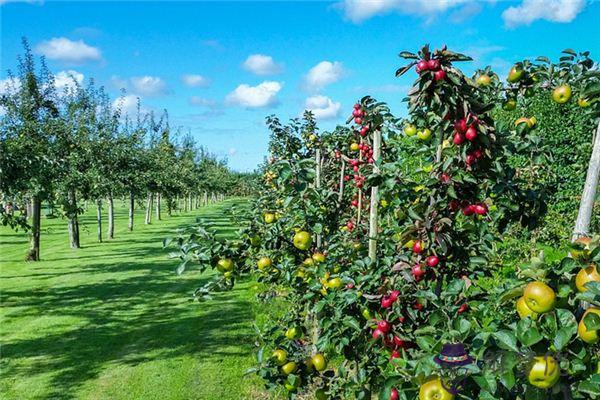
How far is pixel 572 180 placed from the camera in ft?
39.4

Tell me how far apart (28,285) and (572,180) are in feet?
46.9

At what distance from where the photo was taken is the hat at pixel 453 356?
1611mm

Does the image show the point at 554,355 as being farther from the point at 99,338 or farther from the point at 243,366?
the point at 99,338

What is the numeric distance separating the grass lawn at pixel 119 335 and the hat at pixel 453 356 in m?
3.93

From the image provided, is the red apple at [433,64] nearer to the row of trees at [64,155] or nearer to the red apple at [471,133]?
the red apple at [471,133]

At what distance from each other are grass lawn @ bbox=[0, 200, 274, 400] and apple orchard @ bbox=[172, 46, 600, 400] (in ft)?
6.03

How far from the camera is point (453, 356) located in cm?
166

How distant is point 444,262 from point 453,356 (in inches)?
44.4

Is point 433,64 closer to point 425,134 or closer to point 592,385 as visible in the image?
point 425,134

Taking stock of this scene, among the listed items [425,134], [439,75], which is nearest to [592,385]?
[439,75]

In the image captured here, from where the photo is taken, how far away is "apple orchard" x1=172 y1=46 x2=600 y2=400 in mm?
1528

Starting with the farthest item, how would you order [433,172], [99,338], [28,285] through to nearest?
[28,285], [99,338], [433,172]

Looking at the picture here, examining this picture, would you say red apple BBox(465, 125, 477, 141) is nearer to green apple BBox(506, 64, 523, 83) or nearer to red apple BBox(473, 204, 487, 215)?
red apple BBox(473, 204, 487, 215)

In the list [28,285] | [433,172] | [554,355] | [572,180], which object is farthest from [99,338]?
[572,180]
